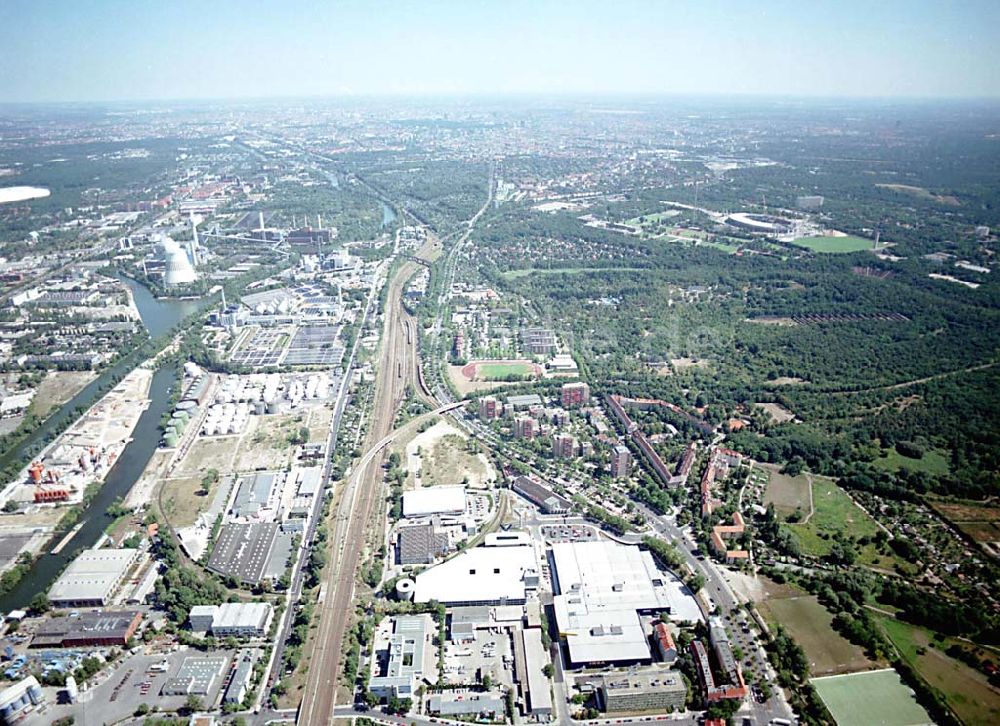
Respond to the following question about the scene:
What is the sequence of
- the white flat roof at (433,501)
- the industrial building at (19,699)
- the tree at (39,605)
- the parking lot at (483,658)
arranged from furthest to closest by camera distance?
1. the white flat roof at (433,501)
2. the tree at (39,605)
3. the parking lot at (483,658)
4. the industrial building at (19,699)

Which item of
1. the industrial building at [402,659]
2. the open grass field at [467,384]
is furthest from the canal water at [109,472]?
the open grass field at [467,384]

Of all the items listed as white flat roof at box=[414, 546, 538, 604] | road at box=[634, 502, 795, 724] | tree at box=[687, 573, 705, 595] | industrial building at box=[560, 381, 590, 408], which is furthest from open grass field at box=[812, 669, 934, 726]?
industrial building at box=[560, 381, 590, 408]

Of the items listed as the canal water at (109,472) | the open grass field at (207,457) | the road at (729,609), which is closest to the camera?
the road at (729,609)

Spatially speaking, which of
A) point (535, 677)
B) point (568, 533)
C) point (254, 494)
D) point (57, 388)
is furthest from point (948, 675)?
point (57, 388)

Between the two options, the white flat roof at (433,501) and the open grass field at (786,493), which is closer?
the white flat roof at (433,501)

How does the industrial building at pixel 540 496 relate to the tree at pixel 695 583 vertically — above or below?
above

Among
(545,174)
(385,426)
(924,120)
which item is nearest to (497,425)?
(385,426)

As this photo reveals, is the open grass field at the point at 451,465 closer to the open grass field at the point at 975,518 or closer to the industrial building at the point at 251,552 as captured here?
the industrial building at the point at 251,552
